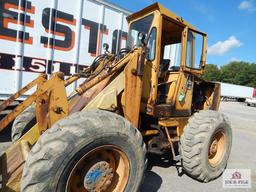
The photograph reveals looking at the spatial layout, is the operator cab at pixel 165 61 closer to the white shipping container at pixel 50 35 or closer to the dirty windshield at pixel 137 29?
the dirty windshield at pixel 137 29

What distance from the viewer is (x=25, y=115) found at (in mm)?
4199

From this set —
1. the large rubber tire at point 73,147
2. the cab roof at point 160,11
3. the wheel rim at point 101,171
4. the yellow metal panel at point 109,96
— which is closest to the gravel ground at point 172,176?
the wheel rim at point 101,171

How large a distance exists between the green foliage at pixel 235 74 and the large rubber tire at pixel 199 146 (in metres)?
63.8

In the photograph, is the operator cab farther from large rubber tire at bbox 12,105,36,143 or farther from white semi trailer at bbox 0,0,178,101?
large rubber tire at bbox 12,105,36,143

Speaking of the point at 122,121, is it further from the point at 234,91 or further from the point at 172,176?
the point at 234,91

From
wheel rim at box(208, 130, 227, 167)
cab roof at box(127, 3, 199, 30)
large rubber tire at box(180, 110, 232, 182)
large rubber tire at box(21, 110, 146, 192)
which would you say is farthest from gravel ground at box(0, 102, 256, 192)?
cab roof at box(127, 3, 199, 30)

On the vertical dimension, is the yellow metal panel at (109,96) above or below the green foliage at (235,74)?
below

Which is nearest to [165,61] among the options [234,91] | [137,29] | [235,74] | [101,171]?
[137,29]

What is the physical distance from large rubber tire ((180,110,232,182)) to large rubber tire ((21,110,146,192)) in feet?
4.32

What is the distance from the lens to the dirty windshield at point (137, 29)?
429 centimetres

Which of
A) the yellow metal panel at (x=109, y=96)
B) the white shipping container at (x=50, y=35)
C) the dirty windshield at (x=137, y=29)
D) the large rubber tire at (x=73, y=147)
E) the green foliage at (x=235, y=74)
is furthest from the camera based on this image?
the green foliage at (x=235, y=74)

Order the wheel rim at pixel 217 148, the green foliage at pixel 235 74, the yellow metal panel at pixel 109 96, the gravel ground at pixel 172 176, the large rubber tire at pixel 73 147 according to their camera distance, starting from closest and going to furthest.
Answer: the large rubber tire at pixel 73 147, the yellow metal panel at pixel 109 96, the gravel ground at pixel 172 176, the wheel rim at pixel 217 148, the green foliage at pixel 235 74

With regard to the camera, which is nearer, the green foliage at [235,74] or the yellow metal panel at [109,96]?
the yellow metal panel at [109,96]

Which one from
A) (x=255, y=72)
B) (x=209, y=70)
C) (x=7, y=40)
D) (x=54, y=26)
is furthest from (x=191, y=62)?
(x=209, y=70)
